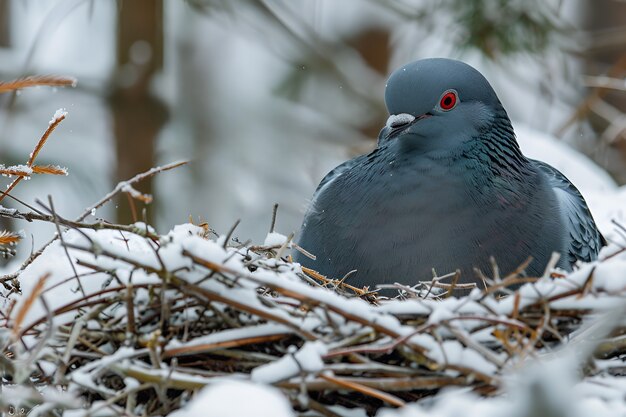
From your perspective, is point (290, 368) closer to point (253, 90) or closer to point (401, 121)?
point (401, 121)

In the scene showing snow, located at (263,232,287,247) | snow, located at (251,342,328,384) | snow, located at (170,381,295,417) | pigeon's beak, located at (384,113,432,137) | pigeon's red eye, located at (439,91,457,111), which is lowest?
snow, located at (251,342,328,384)

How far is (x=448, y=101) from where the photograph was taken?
356 centimetres

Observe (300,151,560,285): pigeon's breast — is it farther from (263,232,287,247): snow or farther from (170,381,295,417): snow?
(170,381,295,417): snow

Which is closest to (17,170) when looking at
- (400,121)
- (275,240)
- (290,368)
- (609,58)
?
(275,240)

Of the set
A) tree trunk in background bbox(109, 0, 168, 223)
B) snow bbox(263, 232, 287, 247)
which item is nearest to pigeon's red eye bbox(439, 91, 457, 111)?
snow bbox(263, 232, 287, 247)

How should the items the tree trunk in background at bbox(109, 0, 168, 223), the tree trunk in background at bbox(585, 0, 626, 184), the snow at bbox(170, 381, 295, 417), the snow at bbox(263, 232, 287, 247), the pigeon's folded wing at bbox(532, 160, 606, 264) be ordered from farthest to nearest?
the tree trunk in background at bbox(585, 0, 626, 184) < the tree trunk in background at bbox(109, 0, 168, 223) < the pigeon's folded wing at bbox(532, 160, 606, 264) < the snow at bbox(263, 232, 287, 247) < the snow at bbox(170, 381, 295, 417)

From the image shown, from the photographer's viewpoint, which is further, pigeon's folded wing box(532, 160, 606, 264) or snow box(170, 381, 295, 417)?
pigeon's folded wing box(532, 160, 606, 264)

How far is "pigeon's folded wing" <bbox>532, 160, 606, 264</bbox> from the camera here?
3.42 m

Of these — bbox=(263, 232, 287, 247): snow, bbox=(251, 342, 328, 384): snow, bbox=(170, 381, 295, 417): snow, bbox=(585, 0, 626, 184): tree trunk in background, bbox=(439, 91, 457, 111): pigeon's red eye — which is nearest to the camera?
bbox=(170, 381, 295, 417): snow

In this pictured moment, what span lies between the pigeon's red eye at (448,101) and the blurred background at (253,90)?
1.35 metres

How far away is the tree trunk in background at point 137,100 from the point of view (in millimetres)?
6414

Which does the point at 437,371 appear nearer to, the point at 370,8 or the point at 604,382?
the point at 604,382

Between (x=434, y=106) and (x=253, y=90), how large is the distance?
716 centimetres

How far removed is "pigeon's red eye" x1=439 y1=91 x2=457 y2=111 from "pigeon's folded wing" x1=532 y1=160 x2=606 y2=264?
0.52m
